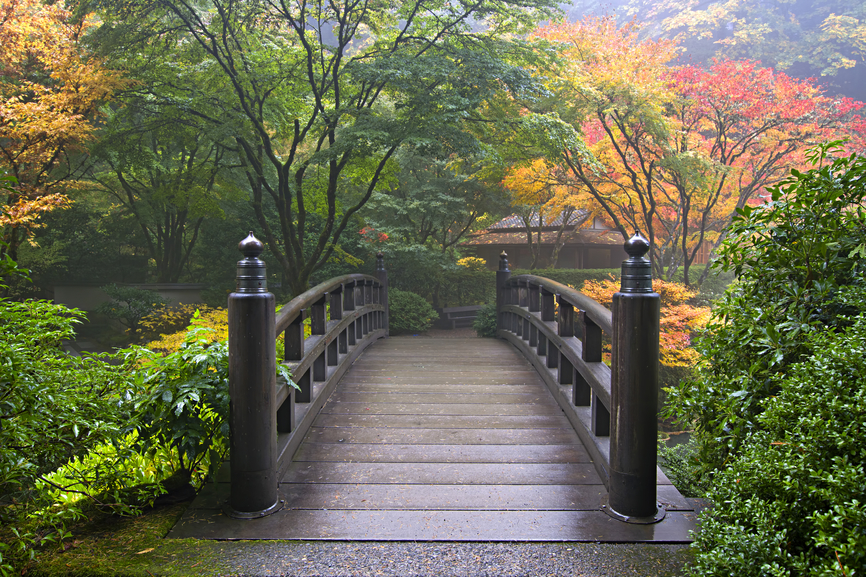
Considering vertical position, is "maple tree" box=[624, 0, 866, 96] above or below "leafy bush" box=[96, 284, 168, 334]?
above

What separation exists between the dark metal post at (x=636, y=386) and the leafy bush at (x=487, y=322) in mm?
7128

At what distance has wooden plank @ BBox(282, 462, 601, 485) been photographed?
9.54 ft

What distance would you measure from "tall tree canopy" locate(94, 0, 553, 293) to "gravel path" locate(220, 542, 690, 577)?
6161 millimetres

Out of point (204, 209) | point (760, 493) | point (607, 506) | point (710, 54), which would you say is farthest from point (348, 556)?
point (710, 54)

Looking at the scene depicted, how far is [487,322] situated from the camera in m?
9.99

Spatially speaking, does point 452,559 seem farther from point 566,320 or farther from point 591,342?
point 566,320

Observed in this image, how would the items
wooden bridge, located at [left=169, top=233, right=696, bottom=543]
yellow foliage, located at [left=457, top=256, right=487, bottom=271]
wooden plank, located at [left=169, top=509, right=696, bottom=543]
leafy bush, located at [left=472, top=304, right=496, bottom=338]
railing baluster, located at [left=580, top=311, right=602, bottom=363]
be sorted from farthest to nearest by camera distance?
yellow foliage, located at [left=457, top=256, right=487, bottom=271] < leafy bush, located at [left=472, top=304, right=496, bottom=338] < railing baluster, located at [left=580, top=311, right=602, bottom=363] < wooden bridge, located at [left=169, top=233, right=696, bottom=543] < wooden plank, located at [left=169, top=509, right=696, bottom=543]

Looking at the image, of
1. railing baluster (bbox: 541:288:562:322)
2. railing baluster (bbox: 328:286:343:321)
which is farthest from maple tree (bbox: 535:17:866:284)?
railing baluster (bbox: 328:286:343:321)

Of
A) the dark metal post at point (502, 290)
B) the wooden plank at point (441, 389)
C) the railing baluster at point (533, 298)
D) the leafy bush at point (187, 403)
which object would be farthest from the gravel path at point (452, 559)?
the dark metal post at point (502, 290)

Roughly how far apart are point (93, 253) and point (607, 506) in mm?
17359

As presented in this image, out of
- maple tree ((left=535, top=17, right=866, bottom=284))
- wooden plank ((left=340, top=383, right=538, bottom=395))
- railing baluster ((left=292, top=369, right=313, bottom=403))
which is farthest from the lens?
maple tree ((left=535, top=17, right=866, bottom=284))

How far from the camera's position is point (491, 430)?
11.9ft

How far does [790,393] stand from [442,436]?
7.29 ft

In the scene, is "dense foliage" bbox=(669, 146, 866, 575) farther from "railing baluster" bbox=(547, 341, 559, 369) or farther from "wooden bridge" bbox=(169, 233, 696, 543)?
"railing baluster" bbox=(547, 341, 559, 369)
